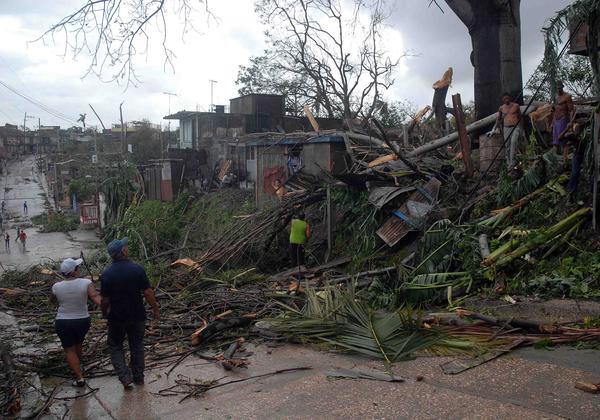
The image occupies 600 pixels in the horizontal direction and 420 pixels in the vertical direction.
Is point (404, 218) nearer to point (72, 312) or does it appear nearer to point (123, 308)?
point (123, 308)

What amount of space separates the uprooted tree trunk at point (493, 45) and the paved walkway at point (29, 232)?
13691 mm

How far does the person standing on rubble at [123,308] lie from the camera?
5.57 m

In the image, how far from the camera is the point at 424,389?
4867 millimetres

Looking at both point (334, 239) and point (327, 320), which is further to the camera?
point (334, 239)

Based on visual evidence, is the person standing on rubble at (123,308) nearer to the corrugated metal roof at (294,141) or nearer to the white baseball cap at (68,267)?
the white baseball cap at (68,267)

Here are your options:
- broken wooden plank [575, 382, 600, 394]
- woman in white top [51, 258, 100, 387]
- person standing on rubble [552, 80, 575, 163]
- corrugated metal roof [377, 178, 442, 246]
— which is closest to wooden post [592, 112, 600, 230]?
person standing on rubble [552, 80, 575, 163]

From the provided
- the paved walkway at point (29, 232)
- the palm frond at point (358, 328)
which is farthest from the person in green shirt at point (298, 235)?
the paved walkway at point (29, 232)

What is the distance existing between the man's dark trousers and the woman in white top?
350 mm

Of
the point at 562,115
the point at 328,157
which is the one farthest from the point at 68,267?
the point at 328,157

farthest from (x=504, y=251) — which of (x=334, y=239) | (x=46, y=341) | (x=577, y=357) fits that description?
(x=46, y=341)

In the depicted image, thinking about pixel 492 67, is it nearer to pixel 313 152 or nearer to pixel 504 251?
pixel 313 152

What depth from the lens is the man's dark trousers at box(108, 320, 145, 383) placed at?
554 centimetres

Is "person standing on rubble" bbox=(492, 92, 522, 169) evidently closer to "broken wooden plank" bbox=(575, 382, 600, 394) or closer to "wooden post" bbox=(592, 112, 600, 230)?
"wooden post" bbox=(592, 112, 600, 230)

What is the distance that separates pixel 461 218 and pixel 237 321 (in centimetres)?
476
